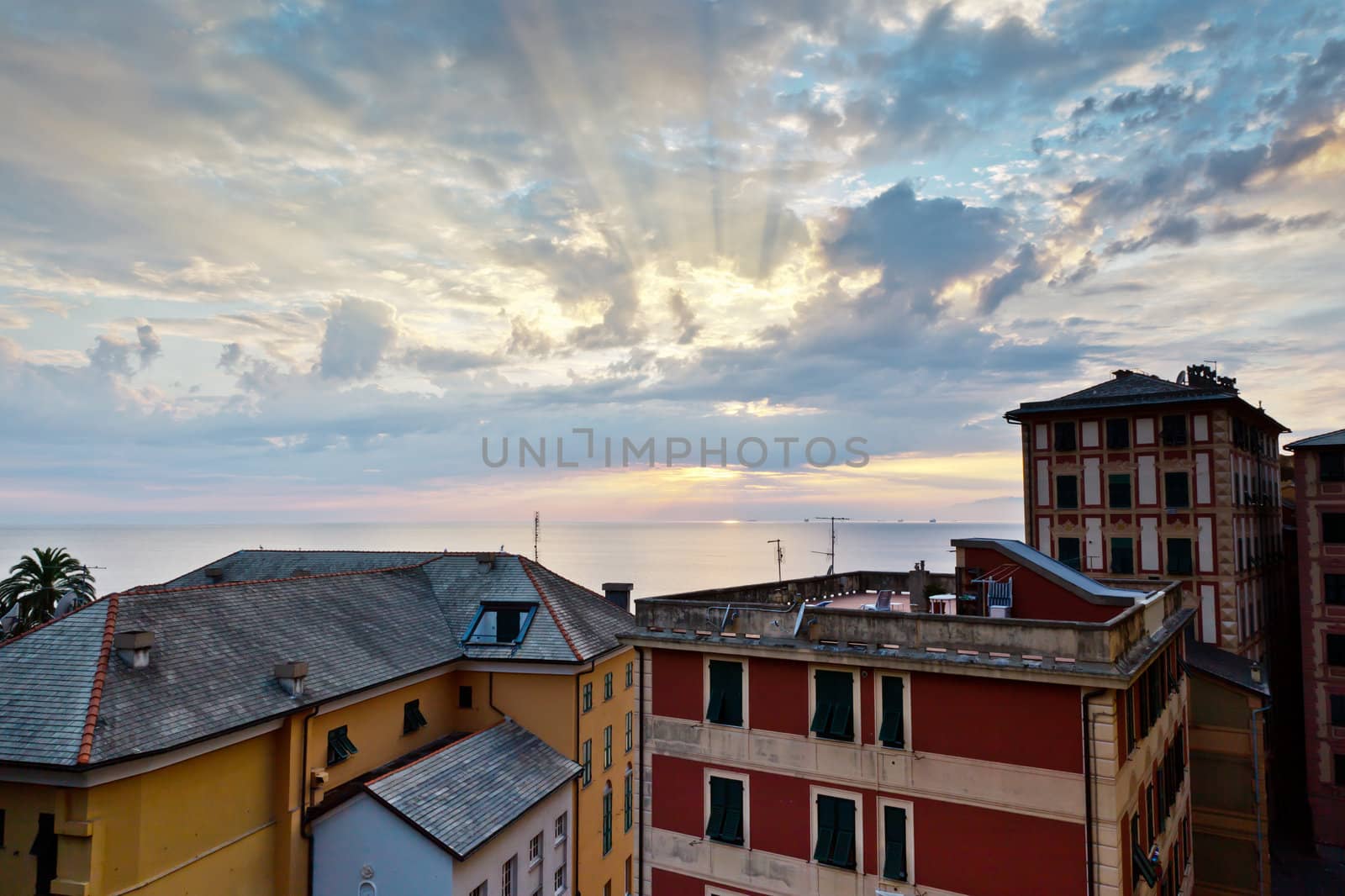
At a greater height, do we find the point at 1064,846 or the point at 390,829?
the point at 1064,846

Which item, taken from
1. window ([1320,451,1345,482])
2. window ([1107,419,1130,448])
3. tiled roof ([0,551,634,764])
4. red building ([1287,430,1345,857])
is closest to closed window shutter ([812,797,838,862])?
tiled roof ([0,551,634,764])

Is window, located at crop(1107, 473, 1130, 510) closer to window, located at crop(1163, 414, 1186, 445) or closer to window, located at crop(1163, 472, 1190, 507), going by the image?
window, located at crop(1163, 472, 1190, 507)

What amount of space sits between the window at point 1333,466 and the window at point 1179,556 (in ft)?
35.5

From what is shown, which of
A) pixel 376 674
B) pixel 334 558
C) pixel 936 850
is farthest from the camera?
pixel 334 558

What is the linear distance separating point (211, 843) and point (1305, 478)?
184 feet

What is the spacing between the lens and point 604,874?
38000mm

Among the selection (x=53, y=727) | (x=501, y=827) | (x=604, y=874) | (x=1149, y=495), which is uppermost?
(x=1149, y=495)

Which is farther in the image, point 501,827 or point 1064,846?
point 501,827

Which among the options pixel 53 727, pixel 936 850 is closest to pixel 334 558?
pixel 53 727

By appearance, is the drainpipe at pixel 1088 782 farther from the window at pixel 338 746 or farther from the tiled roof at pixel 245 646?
the window at pixel 338 746

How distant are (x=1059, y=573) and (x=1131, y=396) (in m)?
19.5

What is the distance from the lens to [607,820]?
127 ft

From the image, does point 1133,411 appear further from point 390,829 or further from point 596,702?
point 390,829

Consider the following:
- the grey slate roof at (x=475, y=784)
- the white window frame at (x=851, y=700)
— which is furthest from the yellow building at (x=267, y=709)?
the white window frame at (x=851, y=700)
